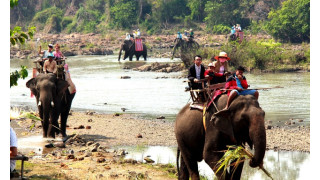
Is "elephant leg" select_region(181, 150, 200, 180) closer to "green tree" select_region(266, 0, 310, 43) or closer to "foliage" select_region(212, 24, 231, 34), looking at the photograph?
"green tree" select_region(266, 0, 310, 43)

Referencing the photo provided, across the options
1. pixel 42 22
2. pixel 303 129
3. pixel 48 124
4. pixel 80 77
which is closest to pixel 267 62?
pixel 80 77

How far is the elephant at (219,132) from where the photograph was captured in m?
7.60

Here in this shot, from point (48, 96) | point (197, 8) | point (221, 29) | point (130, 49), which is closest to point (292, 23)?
point (130, 49)

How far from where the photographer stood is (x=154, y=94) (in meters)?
23.1

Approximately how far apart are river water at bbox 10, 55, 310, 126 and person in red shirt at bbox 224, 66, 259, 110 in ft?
24.4

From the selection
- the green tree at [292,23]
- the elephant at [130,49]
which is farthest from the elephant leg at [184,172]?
the green tree at [292,23]

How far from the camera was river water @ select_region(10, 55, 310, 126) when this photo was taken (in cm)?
1847

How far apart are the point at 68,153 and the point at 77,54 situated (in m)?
36.2

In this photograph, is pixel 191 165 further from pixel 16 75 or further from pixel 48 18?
pixel 48 18

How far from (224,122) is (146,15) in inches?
2084

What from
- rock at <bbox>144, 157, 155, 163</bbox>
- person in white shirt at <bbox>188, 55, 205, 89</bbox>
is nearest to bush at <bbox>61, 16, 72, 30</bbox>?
rock at <bbox>144, 157, 155, 163</bbox>

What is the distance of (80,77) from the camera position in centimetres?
3075

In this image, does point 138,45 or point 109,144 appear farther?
point 138,45

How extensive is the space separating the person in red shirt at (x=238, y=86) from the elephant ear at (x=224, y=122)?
0.35ft
